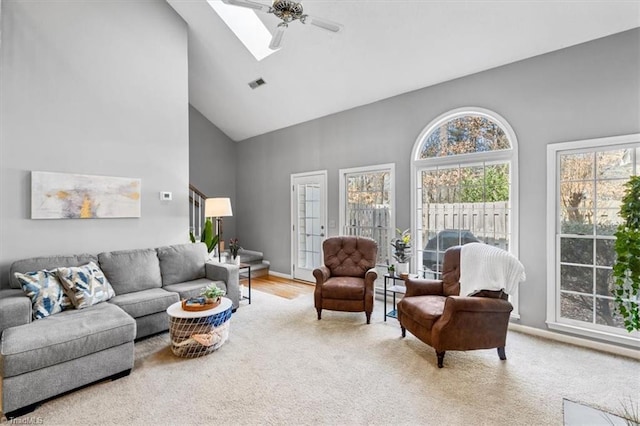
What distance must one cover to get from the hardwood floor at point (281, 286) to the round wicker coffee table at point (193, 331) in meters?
1.95

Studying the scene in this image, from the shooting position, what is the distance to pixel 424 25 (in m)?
3.24

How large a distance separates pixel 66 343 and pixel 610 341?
15.5 ft

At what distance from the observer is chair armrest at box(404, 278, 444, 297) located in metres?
3.23

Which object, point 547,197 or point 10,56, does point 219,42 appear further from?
point 547,197

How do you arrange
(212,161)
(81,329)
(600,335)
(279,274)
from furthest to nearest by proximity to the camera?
(212,161) → (279,274) → (600,335) → (81,329)

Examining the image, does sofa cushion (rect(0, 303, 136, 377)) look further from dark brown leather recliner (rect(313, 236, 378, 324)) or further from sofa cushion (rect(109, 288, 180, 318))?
dark brown leather recliner (rect(313, 236, 378, 324))

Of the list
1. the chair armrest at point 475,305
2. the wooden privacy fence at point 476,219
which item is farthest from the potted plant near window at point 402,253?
the chair armrest at point 475,305

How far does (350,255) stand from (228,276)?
1655mm

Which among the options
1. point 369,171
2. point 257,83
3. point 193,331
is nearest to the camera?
point 193,331

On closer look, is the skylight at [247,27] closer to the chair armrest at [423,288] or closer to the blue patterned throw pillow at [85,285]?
the blue patterned throw pillow at [85,285]

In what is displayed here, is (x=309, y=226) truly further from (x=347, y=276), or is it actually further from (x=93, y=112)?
(x=93, y=112)

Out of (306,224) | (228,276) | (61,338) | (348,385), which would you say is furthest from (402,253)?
(61,338)

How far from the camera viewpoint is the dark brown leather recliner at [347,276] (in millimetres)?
3621

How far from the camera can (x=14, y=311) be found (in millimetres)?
2361
